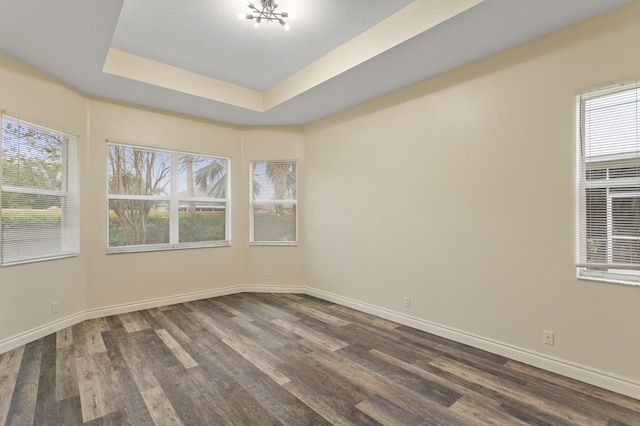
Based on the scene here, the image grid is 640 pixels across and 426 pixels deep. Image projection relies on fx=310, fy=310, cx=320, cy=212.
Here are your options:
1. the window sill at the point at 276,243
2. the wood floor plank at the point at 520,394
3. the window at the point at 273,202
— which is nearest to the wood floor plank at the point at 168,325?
the window sill at the point at 276,243

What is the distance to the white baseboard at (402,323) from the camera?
2.30m

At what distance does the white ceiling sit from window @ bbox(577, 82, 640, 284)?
0.70 m

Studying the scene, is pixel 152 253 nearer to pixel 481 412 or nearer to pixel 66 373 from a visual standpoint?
pixel 66 373

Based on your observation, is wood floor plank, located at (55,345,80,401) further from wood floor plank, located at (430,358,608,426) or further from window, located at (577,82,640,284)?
window, located at (577,82,640,284)

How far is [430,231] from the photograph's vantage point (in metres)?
3.40

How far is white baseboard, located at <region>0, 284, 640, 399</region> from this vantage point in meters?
2.30

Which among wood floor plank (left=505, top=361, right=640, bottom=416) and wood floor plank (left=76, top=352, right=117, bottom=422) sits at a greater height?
wood floor plank (left=76, top=352, right=117, bottom=422)

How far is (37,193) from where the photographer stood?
3264 millimetres

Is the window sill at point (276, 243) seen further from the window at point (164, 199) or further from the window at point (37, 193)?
the window at point (37, 193)

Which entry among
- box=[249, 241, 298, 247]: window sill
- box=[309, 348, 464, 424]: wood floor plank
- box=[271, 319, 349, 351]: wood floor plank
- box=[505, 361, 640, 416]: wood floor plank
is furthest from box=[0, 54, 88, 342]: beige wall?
box=[505, 361, 640, 416]: wood floor plank

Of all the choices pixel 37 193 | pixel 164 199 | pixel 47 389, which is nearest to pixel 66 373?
pixel 47 389

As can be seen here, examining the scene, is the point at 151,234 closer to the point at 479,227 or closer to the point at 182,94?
the point at 182,94

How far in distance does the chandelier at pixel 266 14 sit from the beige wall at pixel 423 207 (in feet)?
5.51

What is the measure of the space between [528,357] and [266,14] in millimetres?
3687
